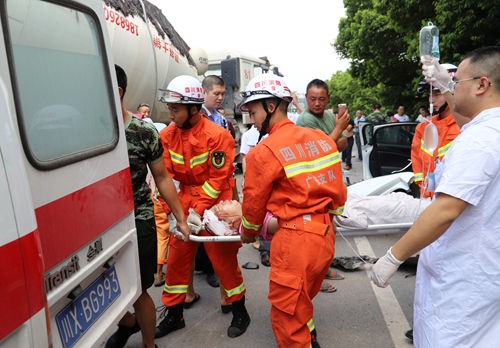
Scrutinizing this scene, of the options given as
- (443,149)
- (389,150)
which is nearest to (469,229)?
(443,149)

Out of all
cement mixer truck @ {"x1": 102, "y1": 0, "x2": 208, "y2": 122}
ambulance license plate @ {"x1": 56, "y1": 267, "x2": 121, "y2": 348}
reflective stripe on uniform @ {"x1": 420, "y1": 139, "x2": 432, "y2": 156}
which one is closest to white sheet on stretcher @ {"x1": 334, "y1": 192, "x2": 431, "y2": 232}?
reflective stripe on uniform @ {"x1": 420, "y1": 139, "x2": 432, "y2": 156}

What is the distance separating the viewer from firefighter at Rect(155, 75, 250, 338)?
10.4ft

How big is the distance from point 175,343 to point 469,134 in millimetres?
2477

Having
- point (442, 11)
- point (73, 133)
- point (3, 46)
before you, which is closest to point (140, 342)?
point (73, 133)

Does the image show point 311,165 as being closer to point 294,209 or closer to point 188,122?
point 294,209

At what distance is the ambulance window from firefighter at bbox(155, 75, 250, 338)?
1036mm

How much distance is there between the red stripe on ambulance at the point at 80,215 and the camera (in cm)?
155

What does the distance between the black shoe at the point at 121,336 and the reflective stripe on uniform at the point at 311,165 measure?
64.1 inches

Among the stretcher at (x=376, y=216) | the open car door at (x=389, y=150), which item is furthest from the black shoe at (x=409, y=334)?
the open car door at (x=389, y=150)

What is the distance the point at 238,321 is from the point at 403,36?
1484 centimetres

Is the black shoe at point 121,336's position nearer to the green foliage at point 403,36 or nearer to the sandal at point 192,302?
the sandal at point 192,302

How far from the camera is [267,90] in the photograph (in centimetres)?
242

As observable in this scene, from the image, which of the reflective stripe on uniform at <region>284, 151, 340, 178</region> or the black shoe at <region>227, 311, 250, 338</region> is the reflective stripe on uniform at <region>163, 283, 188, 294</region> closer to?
the black shoe at <region>227, 311, 250, 338</region>

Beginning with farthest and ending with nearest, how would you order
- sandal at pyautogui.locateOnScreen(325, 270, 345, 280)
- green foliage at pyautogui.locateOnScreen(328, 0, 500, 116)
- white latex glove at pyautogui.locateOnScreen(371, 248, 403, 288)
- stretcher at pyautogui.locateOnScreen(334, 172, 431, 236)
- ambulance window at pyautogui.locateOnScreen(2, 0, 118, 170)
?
green foliage at pyautogui.locateOnScreen(328, 0, 500, 116) → sandal at pyautogui.locateOnScreen(325, 270, 345, 280) → stretcher at pyautogui.locateOnScreen(334, 172, 431, 236) → white latex glove at pyautogui.locateOnScreen(371, 248, 403, 288) → ambulance window at pyautogui.locateOnScreen(2, 0, 118, 170)
